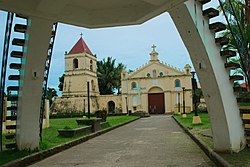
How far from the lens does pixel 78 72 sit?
181ft

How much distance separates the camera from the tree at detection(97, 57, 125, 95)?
208 ft

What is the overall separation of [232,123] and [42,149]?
5.32 m

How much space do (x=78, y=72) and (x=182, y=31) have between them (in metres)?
49.5

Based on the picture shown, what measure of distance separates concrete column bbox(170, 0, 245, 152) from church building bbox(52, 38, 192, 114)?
46.5 metres

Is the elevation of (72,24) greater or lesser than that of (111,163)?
greater

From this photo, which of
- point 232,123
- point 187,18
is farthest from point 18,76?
point 232,123

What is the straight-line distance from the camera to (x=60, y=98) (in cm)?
5603

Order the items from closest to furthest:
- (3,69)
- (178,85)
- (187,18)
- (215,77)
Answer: (187,18) → (215,77) → (3,69) → (178,85)

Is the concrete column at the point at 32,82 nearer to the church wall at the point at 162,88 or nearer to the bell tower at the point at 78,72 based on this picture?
the church wall at the point at 162,88

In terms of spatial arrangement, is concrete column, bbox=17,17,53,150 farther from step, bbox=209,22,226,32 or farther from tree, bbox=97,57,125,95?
tree, bbox=97,57,125,95

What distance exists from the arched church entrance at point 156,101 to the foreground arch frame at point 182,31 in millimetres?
47983

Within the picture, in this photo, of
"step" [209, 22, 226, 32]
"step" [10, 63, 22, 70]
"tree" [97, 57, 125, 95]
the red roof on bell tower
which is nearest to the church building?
the red roof on bell tower

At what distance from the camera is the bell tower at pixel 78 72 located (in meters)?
54.6

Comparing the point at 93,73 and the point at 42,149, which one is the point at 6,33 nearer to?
the point at 42,149
